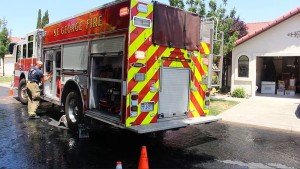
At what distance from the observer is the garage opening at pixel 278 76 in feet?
58.7

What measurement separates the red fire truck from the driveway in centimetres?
372

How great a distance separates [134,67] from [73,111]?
3.07 m

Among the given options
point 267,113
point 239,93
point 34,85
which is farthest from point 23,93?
point 239,93

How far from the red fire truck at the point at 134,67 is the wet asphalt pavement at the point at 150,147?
0.63 meters

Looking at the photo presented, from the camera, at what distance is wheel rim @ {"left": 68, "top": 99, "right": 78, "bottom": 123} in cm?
790

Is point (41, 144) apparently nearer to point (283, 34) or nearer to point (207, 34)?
point (207, 34)

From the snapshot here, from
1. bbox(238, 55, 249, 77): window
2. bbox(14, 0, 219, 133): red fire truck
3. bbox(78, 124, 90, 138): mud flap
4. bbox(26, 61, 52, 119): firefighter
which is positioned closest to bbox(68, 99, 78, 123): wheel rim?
bbox(14, 0, 219, 133): red fire truck

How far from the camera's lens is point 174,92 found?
672 cm

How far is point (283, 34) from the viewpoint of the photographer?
15547 mm

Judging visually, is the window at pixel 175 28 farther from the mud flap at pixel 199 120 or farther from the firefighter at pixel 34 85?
the firefighter at pixel 34 85

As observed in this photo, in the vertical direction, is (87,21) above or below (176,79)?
above

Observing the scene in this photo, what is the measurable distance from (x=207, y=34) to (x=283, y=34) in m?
9.95

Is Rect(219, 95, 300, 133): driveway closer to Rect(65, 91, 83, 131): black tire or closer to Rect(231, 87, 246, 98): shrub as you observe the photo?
Rect(231, 87, 246, 98): shrub

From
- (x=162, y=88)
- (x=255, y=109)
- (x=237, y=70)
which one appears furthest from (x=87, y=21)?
(x=237, y=70)
